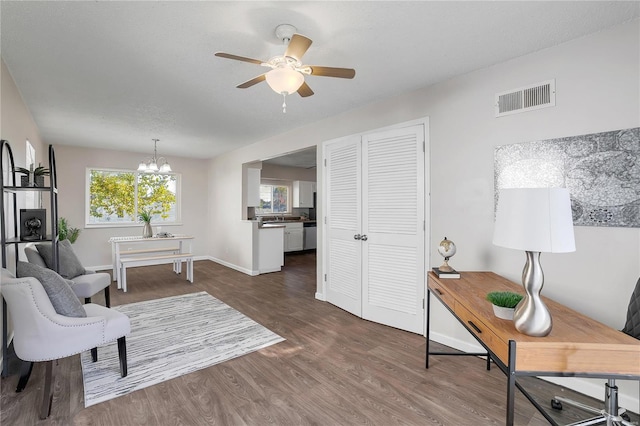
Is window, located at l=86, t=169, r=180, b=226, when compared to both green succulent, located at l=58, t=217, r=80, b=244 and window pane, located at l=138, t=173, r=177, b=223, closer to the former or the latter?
window pane, located at l=138, t=173, r=177, b=223

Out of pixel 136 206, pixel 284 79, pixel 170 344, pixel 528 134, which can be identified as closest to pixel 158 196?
pixel 136 206

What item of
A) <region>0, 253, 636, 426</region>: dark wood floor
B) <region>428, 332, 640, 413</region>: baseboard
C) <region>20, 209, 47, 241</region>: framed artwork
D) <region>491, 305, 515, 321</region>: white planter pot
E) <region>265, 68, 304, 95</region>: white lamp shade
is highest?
<region>265, 68, 304, 95</region>: white lamp shade

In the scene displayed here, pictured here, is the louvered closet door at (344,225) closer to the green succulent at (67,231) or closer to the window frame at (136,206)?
the window frame at (136,206)

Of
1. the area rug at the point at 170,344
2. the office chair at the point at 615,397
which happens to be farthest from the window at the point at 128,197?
the office chair at the point at 615,397

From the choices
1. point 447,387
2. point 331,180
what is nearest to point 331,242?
point 331,180

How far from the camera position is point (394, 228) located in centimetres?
326

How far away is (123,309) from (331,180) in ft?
10.2

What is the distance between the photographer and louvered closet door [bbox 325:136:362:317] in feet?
11.9

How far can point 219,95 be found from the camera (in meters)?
3.20

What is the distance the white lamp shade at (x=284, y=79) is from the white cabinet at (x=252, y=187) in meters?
4.42

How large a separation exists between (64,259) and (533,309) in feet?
14.4

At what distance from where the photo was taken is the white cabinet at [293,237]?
26.7ft

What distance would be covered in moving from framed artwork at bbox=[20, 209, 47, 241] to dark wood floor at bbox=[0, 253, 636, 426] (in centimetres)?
105

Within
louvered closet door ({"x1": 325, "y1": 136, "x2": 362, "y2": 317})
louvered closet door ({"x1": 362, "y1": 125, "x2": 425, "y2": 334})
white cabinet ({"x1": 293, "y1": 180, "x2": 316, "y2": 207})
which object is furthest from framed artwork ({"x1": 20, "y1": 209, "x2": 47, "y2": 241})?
white cabinet ({"x1": 293, "y1": 180, "x2": 316, "y2": 207})
